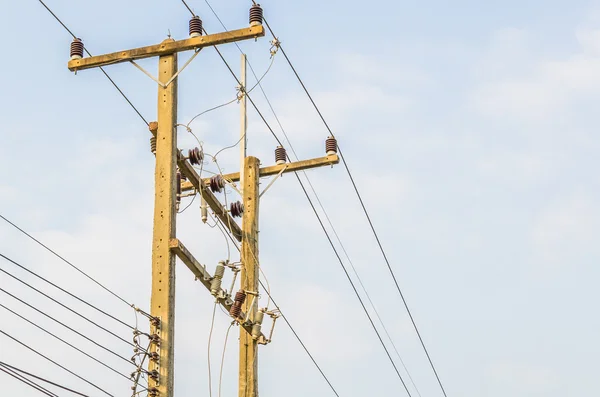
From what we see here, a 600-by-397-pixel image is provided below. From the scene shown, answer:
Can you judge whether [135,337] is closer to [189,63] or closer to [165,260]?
[165,260]

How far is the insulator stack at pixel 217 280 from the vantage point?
14570mm

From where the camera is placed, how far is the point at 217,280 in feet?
48.0

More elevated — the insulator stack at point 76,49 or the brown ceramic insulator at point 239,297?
the insulator stack at point 76,49

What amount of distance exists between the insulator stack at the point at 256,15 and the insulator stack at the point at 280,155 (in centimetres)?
418

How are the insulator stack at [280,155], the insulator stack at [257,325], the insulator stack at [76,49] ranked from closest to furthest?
the insulator stack at [76,49]
the insulator stack at [257,325]
the insulator stack at [280,155]

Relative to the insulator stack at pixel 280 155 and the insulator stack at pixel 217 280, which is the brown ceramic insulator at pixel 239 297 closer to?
the insulator stack at pixel 217 280

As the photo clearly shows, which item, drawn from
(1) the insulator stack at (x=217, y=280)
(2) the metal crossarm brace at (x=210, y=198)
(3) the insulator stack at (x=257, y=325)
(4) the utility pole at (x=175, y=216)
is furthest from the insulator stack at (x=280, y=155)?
(1) the insulator stack at (x=217, y=280)

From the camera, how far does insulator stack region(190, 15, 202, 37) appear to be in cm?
1439

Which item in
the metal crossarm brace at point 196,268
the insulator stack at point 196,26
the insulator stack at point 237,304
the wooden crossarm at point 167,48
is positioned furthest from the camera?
the insulator stack at point 237,304

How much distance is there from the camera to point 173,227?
1359 cm

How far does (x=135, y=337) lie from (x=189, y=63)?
3.32 m

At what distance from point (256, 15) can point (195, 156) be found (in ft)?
6.19

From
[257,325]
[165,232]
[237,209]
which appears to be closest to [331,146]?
[237,209]

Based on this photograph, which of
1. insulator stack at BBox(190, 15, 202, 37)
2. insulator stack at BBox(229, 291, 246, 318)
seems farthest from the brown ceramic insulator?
insulator stack at BBox(190, 15, 202, 37)
